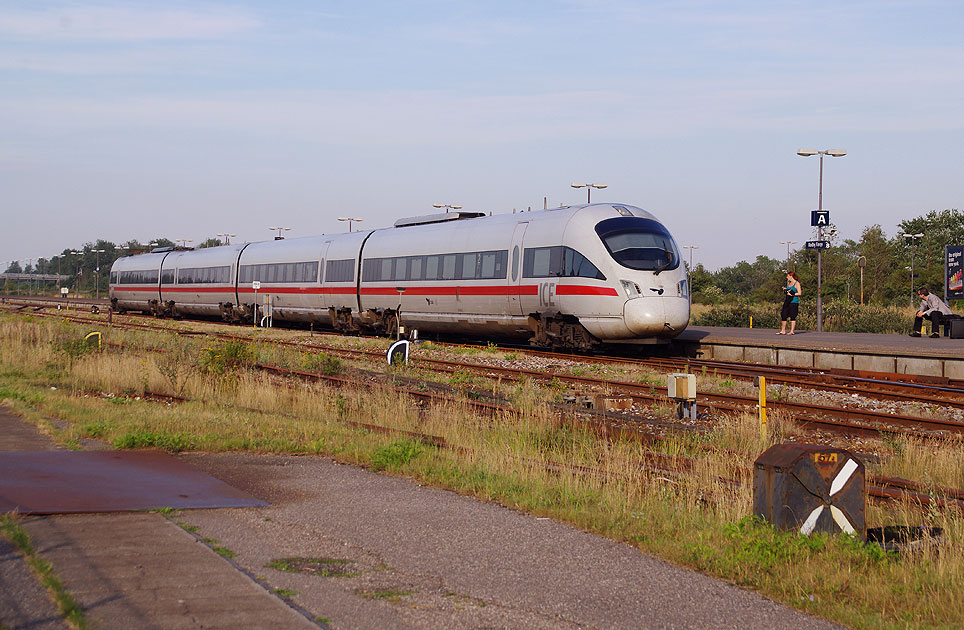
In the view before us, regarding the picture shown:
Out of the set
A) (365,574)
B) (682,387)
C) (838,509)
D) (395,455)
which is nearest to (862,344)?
(682,387)

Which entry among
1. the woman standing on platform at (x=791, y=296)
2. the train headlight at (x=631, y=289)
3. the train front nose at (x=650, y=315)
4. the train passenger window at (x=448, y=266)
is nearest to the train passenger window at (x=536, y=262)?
the train headlight at (x=631, y=289)

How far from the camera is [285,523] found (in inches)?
282

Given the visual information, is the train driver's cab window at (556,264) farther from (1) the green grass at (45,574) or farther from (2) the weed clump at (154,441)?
(1) the green grass at (45,574)

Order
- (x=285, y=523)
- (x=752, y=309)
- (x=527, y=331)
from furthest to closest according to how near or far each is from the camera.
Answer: (x=752, y=309) → (x=527, y=331) → (x=285, y=523)

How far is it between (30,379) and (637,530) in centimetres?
1473

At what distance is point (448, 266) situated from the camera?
27031 millimetres

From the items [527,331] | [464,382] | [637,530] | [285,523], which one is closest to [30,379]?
[464,382]

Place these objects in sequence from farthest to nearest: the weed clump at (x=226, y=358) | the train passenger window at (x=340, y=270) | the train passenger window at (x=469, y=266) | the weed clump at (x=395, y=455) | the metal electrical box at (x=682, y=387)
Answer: the train passenger window at (x=340, y=270)
the train passenger window at (x=469, y=266)
the weed clump at (x=226, y=358)
the metal electrical box at (x=682, y=387)
the weed clump at (x=395, y=455)

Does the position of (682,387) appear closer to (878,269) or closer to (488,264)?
(488,264)

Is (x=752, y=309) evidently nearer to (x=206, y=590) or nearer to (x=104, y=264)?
(x=206, y=590)

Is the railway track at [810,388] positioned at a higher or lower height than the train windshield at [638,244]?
lower

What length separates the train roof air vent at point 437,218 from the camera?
2897cm

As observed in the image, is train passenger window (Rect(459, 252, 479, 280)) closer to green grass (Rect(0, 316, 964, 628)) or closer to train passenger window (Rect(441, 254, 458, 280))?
train passenger window (Rect(441, 254, 458, 280))

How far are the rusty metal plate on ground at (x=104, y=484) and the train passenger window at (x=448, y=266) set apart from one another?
56.3 ft
